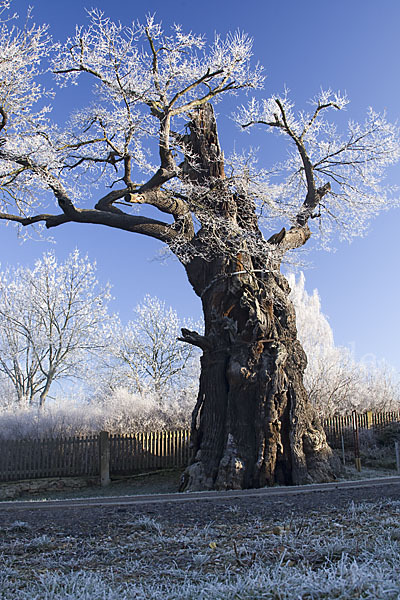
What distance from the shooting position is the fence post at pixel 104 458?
53.9ft

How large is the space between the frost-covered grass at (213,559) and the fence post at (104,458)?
36.9 feet

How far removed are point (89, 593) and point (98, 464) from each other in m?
14.4

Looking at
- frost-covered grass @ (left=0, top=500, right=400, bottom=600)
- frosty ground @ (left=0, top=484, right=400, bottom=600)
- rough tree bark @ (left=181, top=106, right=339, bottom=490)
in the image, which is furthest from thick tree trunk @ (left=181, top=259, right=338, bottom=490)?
frost-covered grass @ (left=0, top=500, right=400, bottom=600)


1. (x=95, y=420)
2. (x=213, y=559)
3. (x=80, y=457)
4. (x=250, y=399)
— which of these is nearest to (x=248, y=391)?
(x=250, y=399)

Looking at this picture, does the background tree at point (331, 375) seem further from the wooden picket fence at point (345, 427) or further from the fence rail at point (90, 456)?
the fence rail at point (90, 456)

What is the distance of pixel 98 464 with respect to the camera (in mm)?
16781

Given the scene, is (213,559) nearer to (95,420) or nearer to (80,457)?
(80,457)

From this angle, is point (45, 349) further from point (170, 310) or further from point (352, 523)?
point (352, 523)

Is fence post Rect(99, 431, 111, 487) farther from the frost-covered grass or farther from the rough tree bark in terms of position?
the frost-covered grass

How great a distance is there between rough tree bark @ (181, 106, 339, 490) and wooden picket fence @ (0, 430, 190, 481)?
15.3 feet

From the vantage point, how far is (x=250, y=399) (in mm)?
12469

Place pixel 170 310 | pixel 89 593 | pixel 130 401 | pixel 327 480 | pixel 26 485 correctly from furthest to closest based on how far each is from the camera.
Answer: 1. pixel 170 310
2. pixel 130 401
3. pixel 26 485
4. pixel 327 480
5. pixel 89 593

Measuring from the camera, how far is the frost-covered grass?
2832mm

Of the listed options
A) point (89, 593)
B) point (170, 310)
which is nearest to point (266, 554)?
point (89, 593)
